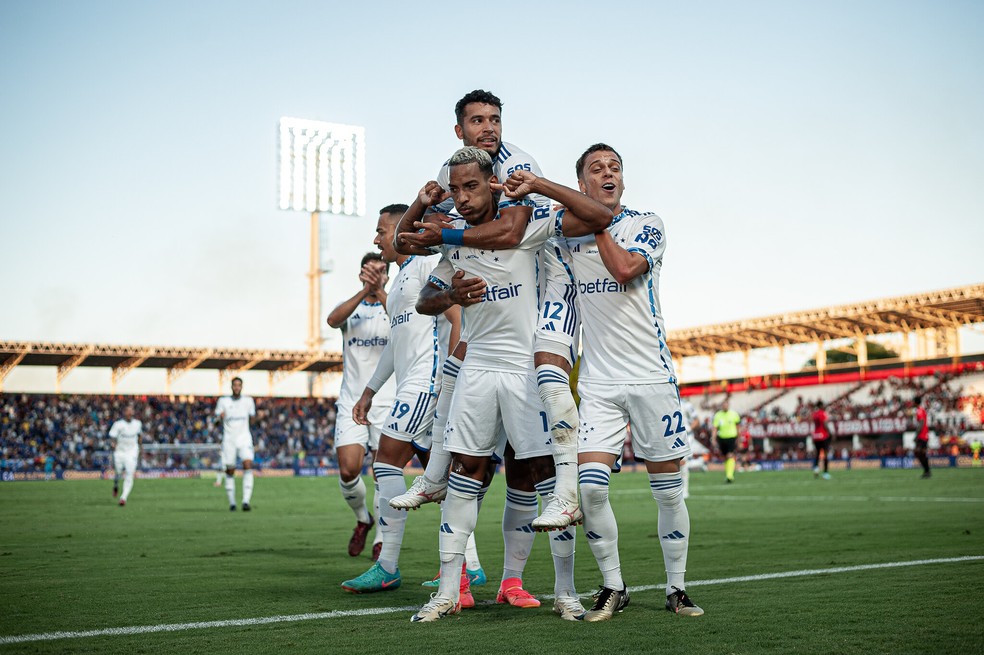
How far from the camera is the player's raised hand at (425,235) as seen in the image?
203 inches

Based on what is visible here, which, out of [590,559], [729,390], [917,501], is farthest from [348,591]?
[729,390]

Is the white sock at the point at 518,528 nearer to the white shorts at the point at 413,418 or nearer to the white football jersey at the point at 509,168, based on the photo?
the white shorts at the point at 413,418

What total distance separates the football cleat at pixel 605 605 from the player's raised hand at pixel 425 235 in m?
2.07

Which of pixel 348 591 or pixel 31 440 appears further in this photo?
pixel 31 440

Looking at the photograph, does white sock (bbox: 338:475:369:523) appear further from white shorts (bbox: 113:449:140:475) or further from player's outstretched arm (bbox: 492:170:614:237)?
white shorts (bbox: 113:449:140:475)

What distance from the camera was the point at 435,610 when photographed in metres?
5.10

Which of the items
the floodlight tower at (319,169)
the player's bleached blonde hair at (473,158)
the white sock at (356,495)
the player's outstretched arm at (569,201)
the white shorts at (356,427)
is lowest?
the white sock at (356,495)

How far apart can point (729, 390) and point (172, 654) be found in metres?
57.6

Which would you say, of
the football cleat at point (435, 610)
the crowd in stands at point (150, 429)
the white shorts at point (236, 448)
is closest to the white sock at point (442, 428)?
the football cleat at point (435, 610)

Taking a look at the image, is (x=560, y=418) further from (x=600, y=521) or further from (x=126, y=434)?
(x=126, y=434)

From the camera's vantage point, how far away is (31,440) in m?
48.8

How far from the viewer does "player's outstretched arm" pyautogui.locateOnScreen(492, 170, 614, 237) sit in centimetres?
492

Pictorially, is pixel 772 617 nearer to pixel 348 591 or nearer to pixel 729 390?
pixel 348 591

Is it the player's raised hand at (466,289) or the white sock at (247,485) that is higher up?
the player's raised hand at (466,289)
